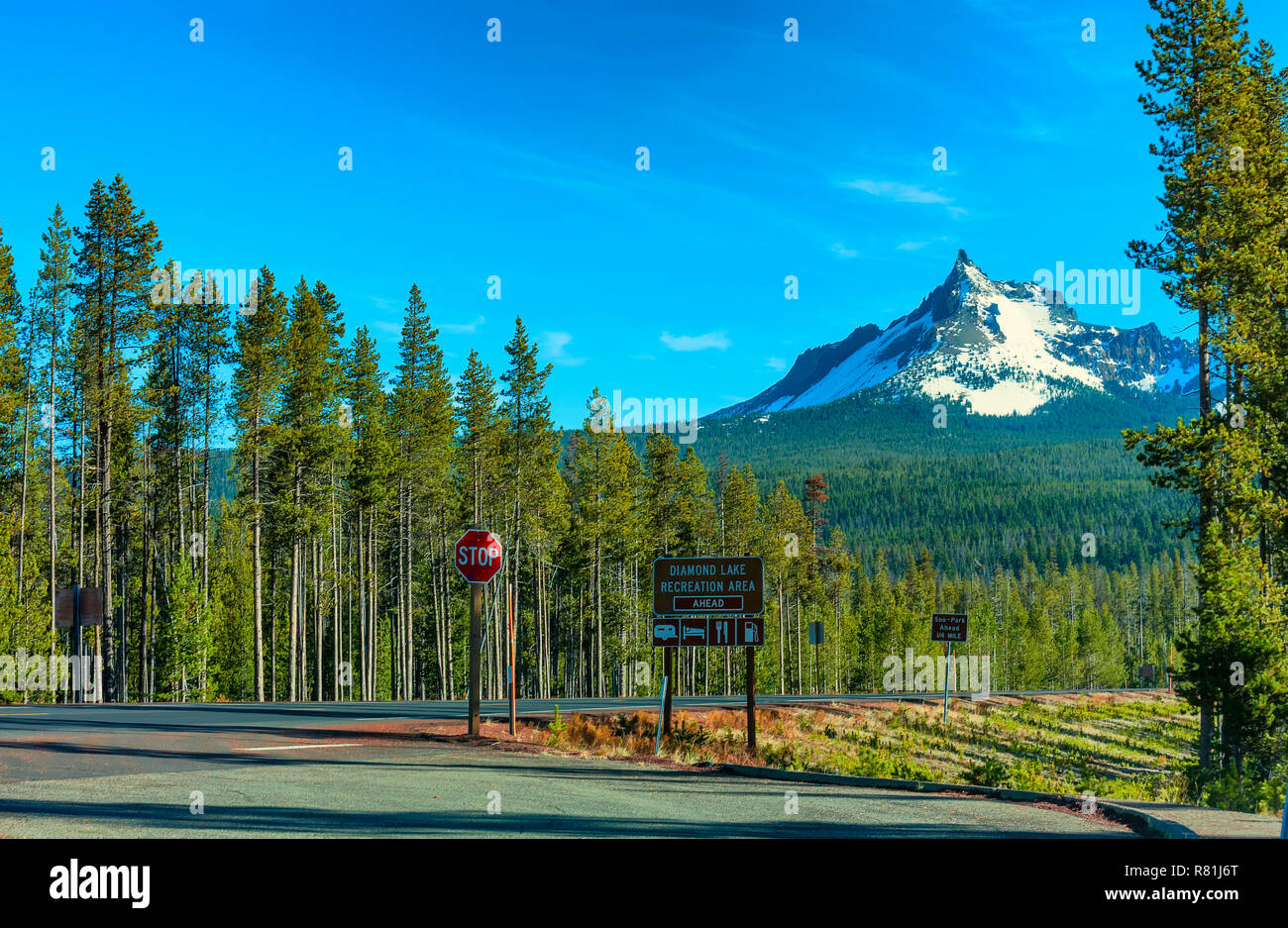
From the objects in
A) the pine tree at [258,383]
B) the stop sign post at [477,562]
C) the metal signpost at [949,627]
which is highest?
the pine tree at [258,383]

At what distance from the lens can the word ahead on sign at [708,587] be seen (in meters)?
17.3

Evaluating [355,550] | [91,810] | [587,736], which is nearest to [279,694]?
[355,550]

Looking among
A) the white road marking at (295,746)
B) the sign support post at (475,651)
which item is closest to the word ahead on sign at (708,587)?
the sign support post at (475,651)

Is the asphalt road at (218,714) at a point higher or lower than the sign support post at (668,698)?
lower

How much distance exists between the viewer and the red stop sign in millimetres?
15164

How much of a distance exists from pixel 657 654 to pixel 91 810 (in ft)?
190

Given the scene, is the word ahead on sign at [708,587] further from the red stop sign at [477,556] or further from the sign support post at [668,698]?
the red stop sign at [477,556]

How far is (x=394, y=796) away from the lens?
33.8 ft

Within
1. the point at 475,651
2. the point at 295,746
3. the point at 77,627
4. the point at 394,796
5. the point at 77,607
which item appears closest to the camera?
the point at 394,796

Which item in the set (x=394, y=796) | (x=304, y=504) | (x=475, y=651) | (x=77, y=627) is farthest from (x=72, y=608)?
(x=394, y=796)

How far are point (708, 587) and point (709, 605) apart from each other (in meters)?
0.36

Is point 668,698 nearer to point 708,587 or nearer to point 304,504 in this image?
point 708,587

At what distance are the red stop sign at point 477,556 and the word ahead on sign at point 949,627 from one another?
19101 mm

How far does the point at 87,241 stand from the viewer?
34.4 meters
